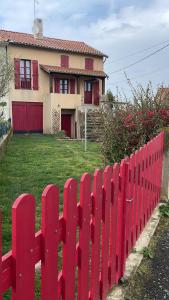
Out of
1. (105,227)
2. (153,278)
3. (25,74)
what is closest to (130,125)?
(153,278)

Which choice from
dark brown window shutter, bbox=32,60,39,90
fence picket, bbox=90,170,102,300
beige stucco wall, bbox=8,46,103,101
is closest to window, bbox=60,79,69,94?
beige stucco wall, bbox=8,46,103,101

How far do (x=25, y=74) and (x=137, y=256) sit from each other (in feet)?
86.8

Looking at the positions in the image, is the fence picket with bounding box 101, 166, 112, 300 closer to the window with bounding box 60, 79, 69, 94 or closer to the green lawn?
the green lawn

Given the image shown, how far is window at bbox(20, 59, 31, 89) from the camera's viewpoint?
28.0 m

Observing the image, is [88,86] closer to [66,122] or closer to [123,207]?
[66,122]

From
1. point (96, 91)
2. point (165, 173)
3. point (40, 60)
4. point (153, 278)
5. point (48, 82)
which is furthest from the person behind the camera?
point (96, 91)

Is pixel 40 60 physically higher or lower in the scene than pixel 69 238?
higher

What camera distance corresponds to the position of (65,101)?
1112 inches

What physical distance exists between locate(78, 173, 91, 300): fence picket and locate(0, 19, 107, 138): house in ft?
80.7

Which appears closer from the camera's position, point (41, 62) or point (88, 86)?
point (41, 62)

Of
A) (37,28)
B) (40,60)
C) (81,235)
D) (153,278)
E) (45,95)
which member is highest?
(37,28)

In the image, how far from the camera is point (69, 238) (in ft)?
6.22

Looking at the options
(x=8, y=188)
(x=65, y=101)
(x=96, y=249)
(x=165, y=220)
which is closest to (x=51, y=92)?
(x=65, y=101)

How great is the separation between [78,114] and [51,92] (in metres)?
3.18
